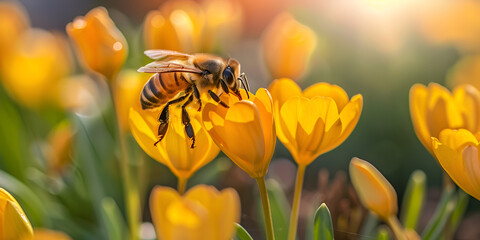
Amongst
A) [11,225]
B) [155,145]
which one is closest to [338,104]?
[155,145]

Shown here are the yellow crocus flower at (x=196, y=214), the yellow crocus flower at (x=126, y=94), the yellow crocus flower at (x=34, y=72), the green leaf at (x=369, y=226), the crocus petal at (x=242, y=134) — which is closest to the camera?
the yellow crocus flower at (x=196, y=214)

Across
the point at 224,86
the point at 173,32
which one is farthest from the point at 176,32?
the point at 224,86

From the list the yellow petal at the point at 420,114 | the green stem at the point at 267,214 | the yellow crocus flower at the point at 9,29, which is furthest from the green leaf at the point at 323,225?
the yellow crocus flower at the point at 9,29

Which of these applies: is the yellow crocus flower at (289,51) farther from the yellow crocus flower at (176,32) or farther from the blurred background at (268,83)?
the yellow crocus flower at (176,32)

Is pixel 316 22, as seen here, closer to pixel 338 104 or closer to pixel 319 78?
pixel 319 78

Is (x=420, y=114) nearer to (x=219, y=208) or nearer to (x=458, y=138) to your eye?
(x=458, y=138)
